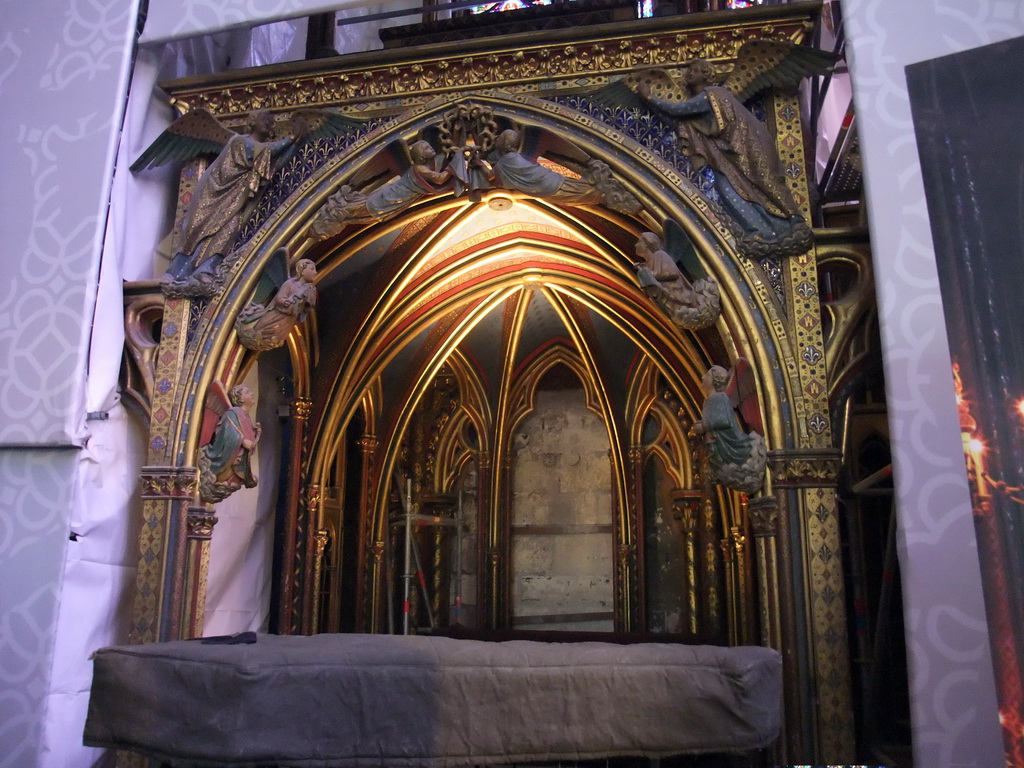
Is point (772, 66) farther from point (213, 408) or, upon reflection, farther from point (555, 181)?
point (213, 408)

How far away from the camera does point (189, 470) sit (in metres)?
7.89

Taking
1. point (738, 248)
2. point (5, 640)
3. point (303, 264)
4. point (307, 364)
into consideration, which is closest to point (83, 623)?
point (5, 640)

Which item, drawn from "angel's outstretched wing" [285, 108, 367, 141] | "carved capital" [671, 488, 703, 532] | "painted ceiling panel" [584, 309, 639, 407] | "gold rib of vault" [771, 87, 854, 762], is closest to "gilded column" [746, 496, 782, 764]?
"gold rib of vault" [771, 87, 854, 762]

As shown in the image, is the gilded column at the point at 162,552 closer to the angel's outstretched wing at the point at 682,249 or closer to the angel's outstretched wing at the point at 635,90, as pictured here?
the angel's outstretched wing at the point at 682,249

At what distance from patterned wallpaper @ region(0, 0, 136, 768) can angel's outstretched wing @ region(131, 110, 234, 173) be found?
0.47 meters

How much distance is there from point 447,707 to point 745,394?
3761 millimetres

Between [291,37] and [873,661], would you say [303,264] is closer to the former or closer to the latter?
[291,37]

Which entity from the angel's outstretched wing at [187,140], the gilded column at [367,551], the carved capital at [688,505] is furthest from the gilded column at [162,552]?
the carved capital at [688,505]

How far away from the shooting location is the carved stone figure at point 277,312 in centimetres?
815

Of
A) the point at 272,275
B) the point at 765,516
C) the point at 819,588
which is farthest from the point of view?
the point at 272,275

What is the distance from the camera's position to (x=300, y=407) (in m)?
11.0

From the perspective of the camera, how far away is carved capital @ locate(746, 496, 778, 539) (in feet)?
22.5

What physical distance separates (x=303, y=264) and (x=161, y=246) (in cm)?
154

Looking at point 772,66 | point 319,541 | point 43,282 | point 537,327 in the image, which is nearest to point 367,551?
point 319,541
